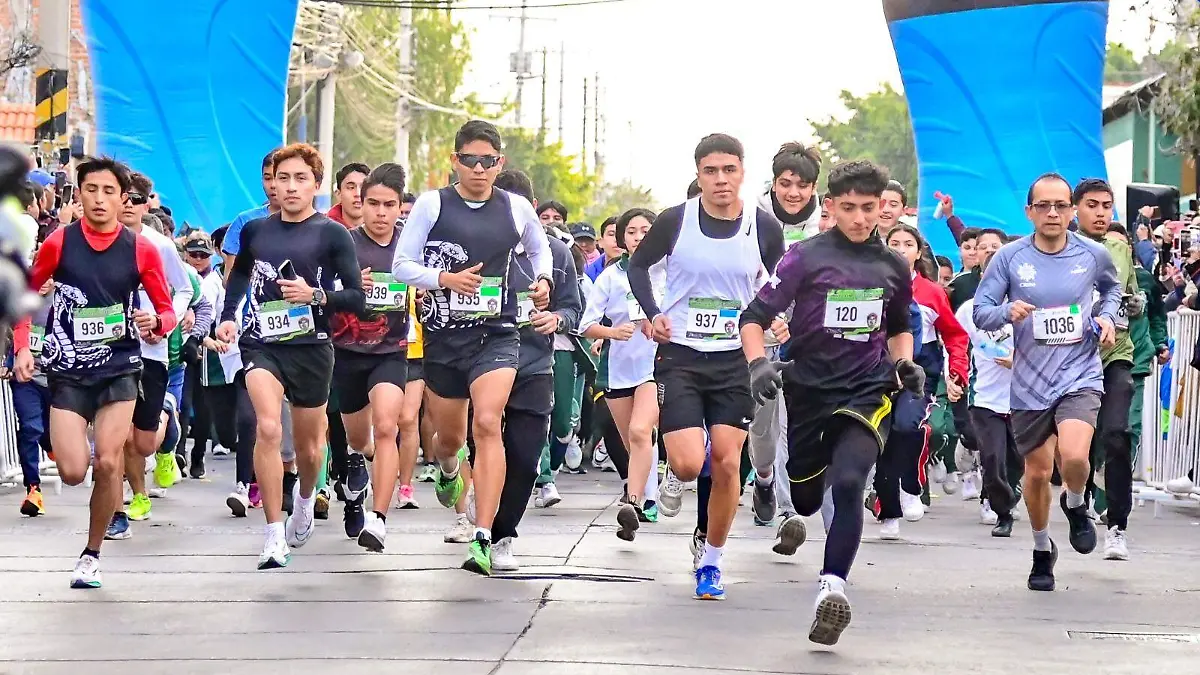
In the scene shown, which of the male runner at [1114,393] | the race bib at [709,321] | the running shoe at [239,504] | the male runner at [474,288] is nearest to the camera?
the race bib at [709,321]

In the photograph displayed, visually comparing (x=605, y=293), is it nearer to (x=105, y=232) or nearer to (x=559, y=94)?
(x=105, y=232)

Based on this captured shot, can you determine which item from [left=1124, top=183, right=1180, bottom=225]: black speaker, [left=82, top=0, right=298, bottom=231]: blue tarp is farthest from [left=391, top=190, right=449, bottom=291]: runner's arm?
[left=82, top=0, right=298, bottom=231]: blue tarp

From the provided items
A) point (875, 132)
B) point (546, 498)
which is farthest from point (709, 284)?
point (875, 132)

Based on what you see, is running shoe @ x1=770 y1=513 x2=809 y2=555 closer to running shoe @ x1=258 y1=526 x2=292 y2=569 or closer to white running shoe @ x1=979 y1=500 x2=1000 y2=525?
running shoe @ x1=258 y1=526 x2=292 y2=569

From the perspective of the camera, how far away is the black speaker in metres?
18.6

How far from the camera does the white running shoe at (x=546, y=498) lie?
13734 millimetres

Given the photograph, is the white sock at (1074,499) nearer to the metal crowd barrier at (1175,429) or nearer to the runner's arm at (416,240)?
the runner's arm at (416,240)

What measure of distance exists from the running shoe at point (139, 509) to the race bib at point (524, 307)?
3545 millimetres

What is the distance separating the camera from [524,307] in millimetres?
9625

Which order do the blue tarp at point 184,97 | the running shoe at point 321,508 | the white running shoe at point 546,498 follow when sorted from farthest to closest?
the blue tarp at point 184,97 < the white running shoe at point 546,498 < the running shoe at point 321,508

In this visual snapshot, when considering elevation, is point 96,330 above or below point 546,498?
above

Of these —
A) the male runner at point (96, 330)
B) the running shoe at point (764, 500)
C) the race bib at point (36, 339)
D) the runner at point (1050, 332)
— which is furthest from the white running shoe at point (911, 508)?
the race bib at point (36, 339)

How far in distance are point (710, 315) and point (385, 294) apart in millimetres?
2656

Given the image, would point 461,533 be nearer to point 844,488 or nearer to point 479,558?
point 479,558
